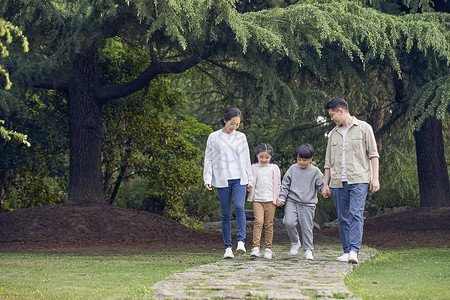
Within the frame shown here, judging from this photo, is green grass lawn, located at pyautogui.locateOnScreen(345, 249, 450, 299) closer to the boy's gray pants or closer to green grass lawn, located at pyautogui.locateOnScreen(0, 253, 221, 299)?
the boy's gray pants

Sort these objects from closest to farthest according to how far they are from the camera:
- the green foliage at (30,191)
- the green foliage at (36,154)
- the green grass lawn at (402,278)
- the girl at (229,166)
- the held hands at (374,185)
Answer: the green grass lawn at (402,278)
the held hands at (374,185)
the girl at (229,166)
the green foliage at (36,154)
the green foliage at (30,191)

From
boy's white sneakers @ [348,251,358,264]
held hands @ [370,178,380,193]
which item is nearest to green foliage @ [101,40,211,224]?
boy's white sneakers @ [348,251,358,264]

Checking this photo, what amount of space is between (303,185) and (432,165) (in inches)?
307

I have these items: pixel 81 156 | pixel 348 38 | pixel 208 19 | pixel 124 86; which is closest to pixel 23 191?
pixel 81 156

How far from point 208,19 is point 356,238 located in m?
4.61

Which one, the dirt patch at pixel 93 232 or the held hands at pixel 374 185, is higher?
the held hands at pixel 374 185

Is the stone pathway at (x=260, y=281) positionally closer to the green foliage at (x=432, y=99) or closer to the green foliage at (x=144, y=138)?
the green foliage at (x=432, y=99)

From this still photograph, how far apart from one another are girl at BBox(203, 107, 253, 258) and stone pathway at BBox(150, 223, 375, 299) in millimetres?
726

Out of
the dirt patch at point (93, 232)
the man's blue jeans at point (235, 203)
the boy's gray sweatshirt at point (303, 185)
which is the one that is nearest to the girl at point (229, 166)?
the man's blue jeans at point (235, 203)

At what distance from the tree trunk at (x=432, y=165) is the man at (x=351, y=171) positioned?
786 centimetres

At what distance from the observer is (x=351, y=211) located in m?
7.49

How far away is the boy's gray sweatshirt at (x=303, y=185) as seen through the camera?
27.1 feet

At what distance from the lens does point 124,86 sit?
13625mm

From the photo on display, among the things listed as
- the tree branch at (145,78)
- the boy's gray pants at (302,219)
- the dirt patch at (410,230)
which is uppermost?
the tree branch at (145,78)
